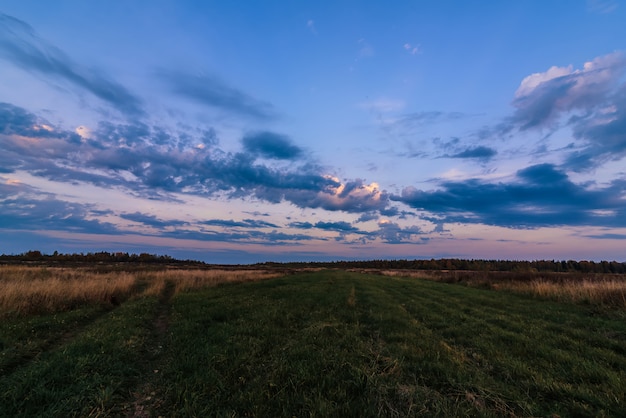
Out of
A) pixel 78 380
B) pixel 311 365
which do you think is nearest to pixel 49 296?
pixel 78 380

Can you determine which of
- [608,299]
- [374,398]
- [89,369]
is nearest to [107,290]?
[89,369]

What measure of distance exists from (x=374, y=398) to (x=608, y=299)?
19180mm

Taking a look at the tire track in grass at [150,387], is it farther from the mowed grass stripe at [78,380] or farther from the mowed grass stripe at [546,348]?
the mowed grass stripe at [546,348]

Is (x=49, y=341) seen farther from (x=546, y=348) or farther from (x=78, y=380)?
(x=546, y=348)

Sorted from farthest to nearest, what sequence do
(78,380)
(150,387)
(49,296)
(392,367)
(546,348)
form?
(49,296) < (546,348) < (392,367) < (150,387) < (78,380)

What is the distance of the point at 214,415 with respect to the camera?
4.84m

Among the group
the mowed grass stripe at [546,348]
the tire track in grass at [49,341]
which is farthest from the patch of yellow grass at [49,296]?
the mowed grass stripe at [546,348]

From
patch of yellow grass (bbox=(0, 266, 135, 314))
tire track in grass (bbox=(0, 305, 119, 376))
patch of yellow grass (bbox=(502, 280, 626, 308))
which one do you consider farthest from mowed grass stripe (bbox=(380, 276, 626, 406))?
patch of yellow grass (bbox=(0, 266, 135, 314))

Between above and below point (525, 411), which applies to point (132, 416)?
below

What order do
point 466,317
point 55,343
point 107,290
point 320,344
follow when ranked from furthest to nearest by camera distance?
1. point 107,290
2. point 466,317
3. point 55,343
4. point 320,344

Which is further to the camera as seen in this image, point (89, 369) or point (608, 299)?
point (608, 299)

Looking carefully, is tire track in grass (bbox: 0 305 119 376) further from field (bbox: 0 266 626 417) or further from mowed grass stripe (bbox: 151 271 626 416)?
mowed grass stripe (bbox: 151 271 626 416)

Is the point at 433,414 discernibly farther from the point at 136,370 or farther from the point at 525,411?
the point at 136,370

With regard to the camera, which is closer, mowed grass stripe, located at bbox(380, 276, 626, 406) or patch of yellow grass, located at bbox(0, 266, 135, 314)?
mowed grass stripe, located at bbox(380, 276, 626, 406)
